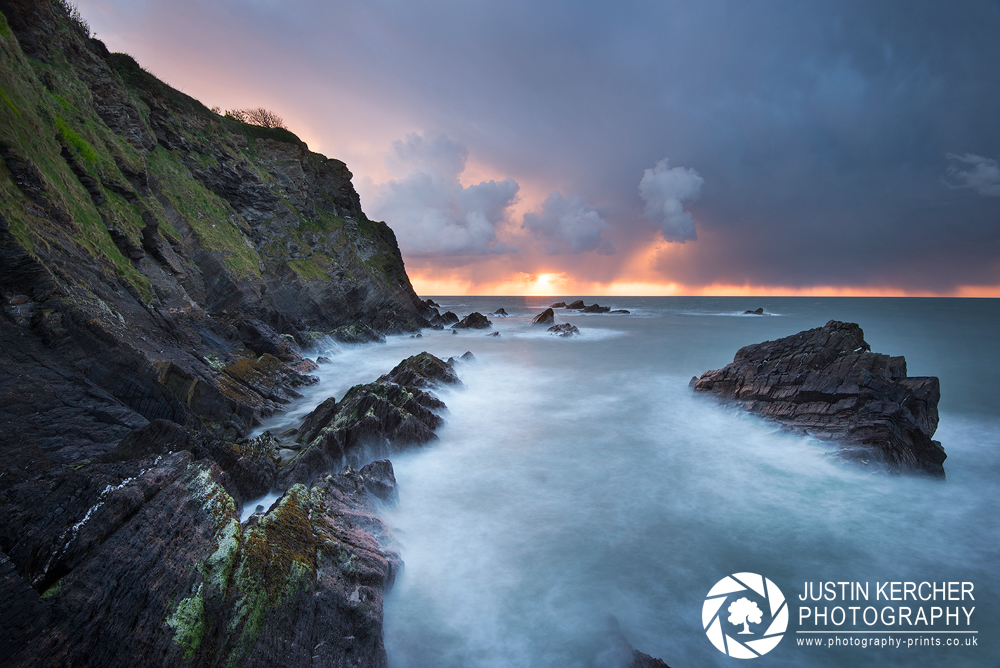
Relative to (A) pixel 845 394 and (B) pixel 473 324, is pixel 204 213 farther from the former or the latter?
(A) pixel 845 394

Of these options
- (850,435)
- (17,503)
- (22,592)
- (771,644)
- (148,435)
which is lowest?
(771,644)

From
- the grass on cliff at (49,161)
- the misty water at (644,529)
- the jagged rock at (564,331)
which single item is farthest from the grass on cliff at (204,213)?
the jagged rock at (564,331)

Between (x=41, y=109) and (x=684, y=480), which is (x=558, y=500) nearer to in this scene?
(x=684, y=480)

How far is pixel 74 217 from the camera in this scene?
9.03 m

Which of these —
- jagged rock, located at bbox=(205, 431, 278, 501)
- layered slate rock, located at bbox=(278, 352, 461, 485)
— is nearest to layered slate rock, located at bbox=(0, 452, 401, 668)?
jagged rock, located at bbox=(205, 431, 278, 501)

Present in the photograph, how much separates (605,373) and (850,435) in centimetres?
1100

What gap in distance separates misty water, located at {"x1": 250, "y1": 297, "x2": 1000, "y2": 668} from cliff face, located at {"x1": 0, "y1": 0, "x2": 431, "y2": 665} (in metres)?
1.28

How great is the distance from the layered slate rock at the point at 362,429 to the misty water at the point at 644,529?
0.63 m

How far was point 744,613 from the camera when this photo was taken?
519cm

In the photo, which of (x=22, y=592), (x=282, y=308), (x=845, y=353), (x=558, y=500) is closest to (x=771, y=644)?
(x=558, y=500)

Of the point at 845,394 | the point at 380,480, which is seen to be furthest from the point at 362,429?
the point at 845,394

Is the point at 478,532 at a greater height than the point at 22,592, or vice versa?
the point at 22,592

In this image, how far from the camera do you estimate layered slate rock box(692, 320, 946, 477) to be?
28.0 ft

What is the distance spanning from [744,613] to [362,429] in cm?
720
